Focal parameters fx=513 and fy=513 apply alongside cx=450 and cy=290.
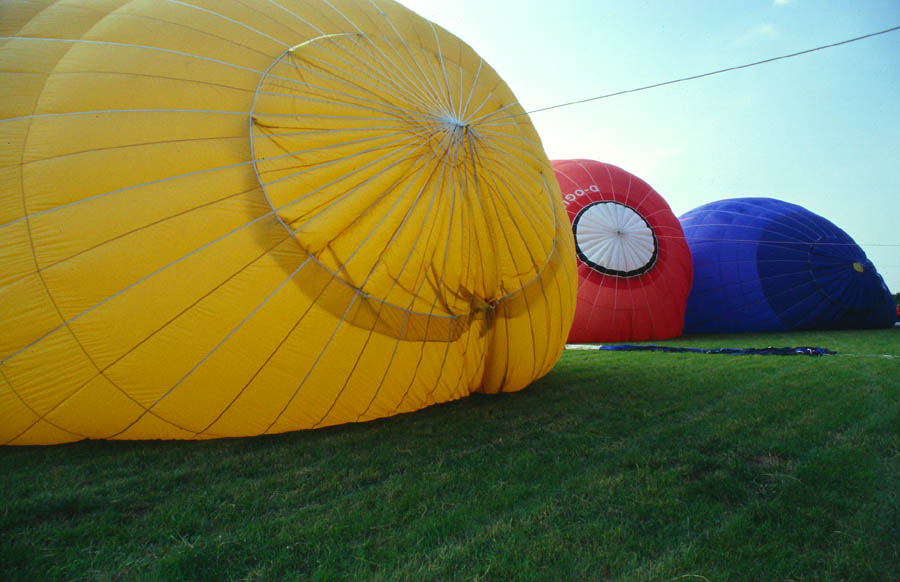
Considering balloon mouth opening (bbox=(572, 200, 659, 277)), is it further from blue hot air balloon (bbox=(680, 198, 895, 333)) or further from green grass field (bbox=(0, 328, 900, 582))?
green grass field (bbox=(0, 328, 900, 582))

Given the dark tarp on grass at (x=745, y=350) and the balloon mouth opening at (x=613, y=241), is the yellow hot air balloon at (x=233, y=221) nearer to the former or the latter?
the dark tarp on grass at (x=745, y=350)

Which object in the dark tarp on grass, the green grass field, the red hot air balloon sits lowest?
the dark tarp on grass

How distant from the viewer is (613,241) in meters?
8.33

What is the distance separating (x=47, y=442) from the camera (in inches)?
104

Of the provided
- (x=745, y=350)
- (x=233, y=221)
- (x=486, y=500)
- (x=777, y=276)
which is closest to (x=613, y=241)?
(x=745, y=350)

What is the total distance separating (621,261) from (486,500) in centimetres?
691

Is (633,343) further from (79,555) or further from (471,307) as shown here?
(79,555)

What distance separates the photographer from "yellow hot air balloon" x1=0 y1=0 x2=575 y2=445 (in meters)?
2.52

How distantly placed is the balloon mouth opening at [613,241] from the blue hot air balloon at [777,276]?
2.57 metres

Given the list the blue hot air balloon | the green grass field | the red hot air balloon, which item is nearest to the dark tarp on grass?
the red hot air balloon

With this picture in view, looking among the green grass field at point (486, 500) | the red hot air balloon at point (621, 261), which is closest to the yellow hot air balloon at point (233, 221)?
the green grass field at point (486, 500)

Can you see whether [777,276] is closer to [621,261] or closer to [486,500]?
[621,261]

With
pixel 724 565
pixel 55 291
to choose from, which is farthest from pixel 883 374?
pixel 55 291

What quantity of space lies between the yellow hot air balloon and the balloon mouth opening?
513 centimetres
